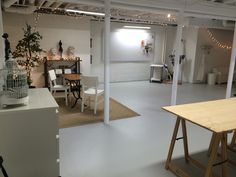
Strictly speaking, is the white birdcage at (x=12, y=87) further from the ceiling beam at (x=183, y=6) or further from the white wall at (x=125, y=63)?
the white wall at (x=125, y=63)

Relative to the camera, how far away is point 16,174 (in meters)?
1.90

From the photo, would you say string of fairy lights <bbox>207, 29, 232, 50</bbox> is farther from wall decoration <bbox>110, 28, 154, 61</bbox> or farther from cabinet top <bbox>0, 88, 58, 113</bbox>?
cabinet top <bbox>0, 88, 58, 113</bbox>

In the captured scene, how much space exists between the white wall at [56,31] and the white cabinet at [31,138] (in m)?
4.93

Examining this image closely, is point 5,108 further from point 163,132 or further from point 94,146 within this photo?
point 163,132

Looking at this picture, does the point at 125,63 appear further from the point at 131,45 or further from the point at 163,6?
the point at 163,6

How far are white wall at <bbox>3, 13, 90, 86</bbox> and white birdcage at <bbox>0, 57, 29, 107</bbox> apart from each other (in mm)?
4920

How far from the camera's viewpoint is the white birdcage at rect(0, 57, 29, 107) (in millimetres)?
1744

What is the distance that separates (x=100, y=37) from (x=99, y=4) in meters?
4.20

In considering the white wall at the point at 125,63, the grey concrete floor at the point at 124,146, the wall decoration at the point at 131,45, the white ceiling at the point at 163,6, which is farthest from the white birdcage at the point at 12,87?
the wall decoration at the point at 131,45

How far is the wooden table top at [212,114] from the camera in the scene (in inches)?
75.6

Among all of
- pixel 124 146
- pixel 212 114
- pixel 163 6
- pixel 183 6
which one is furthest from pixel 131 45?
pixel 212 114

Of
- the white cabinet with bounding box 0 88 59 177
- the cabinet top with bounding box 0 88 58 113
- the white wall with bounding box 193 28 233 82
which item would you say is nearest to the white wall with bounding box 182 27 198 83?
the white wall with bounding box 193 28 233 82

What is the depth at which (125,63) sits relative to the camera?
27.8 ft

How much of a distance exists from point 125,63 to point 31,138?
685cm
